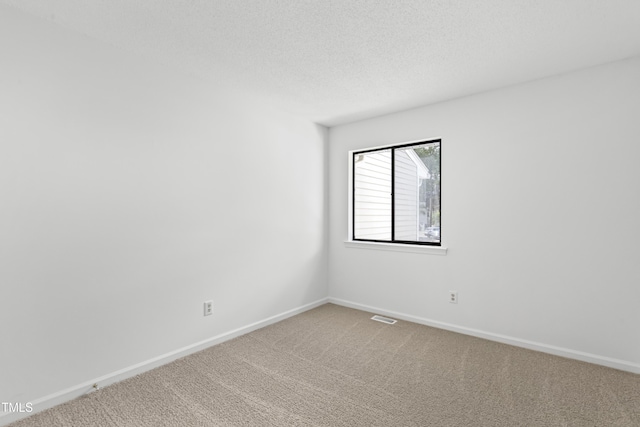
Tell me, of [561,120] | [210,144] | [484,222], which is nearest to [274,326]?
[210,144]

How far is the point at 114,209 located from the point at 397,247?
2805 millimetres

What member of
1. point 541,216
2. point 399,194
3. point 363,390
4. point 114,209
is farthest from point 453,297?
point 114,209

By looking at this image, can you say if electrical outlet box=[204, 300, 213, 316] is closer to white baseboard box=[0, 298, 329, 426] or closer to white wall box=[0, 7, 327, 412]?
white wall box=[0, 7, 327, 412]

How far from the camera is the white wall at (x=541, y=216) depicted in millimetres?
2459

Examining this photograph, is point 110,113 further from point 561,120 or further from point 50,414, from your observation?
point 561,120

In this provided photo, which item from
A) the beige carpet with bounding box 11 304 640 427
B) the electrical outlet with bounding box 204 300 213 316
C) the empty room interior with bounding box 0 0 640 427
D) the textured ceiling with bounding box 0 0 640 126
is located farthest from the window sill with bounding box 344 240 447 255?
the electrical outlet with bounding box 204 300 213 316

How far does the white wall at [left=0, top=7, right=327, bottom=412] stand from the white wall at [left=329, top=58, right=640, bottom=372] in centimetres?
193

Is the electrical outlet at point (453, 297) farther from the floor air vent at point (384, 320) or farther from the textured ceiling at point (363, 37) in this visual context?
the textured ceiling at point (363, 37)

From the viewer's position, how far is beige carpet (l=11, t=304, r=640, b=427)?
1.87 metres

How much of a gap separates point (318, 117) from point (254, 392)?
3004mm

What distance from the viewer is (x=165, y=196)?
256cm

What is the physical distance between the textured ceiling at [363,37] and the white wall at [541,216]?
12.8 inches

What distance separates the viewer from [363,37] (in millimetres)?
2152

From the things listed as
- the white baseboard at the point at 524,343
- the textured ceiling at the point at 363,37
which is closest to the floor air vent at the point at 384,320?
the white baseboard at the point at 524,343
